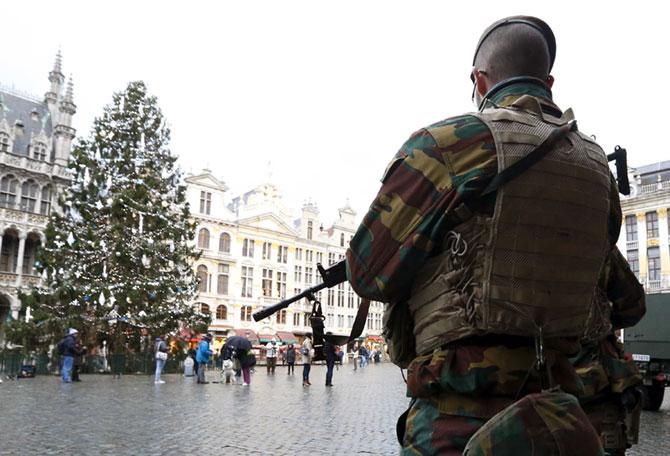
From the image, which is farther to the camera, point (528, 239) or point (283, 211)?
point (283, 211)

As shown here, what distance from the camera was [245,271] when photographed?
2271 inches

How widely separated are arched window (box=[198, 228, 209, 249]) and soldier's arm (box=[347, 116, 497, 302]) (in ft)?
176

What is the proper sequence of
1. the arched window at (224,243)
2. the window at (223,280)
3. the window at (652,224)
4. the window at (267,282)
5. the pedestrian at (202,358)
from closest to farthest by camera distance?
the pedestrian at (202,358)
the window at (652,224)
the window at (223,280)
the arched window at (224,243)
the window at (267,282)

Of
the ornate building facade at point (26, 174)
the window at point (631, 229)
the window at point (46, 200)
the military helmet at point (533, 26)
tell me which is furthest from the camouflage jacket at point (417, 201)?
the window at point (631, 229)

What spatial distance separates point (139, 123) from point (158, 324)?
396 inches

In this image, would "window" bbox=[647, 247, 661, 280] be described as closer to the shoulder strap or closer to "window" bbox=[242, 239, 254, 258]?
"window" bbox=[242, 239, 254, 258]

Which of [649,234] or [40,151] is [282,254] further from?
[649,234]

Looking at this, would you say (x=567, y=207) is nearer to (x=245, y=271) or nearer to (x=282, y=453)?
(x=282, y=453)

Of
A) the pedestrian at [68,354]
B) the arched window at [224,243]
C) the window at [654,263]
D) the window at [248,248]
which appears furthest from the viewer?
the window at [248,248]

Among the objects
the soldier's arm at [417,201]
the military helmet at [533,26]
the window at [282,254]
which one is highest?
the window at [282,254]

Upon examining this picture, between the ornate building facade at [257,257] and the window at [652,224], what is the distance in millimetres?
28164

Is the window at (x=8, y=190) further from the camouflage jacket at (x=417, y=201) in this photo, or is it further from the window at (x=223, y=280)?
the camouflage jacket at (x=417, y=201)

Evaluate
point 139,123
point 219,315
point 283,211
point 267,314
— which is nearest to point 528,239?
point 267,314

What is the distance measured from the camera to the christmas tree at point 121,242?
2566cm
